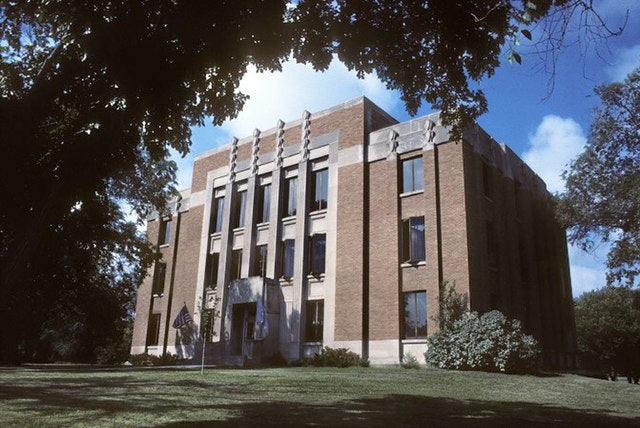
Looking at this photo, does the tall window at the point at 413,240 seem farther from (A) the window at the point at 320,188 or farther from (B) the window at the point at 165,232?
(B) the window at the point at 165,232

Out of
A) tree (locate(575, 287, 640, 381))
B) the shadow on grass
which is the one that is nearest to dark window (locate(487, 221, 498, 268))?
the shadow on grass

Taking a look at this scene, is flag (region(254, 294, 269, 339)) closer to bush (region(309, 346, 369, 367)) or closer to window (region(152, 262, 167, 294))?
bush (region(309, 346, 369, 367))

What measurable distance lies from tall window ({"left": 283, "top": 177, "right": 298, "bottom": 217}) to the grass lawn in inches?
569

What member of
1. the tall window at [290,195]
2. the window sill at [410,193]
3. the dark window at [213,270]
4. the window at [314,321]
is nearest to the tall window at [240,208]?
the dark window at [213,270]

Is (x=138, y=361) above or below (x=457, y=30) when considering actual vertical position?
below

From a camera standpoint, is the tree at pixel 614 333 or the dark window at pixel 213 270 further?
the tree at pixel 614 333

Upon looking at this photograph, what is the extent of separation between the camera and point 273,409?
9.59 meters

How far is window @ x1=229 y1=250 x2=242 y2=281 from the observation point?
1248 inches

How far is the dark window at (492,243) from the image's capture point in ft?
86.8

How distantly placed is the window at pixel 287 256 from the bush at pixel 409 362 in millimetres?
8565

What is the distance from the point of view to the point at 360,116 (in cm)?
2817

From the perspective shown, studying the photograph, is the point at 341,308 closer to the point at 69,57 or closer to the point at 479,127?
the point at 479,127

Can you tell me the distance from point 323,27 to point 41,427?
27.3ft

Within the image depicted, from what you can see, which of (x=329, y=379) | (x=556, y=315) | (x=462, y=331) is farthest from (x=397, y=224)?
(x=556, y=315)
